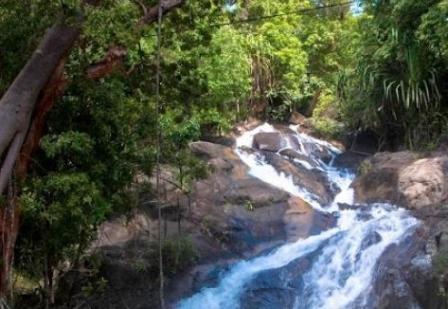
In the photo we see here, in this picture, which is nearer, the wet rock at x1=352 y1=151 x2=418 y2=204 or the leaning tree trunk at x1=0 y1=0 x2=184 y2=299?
the leaning tree trunk at x1=0 y1=0 x2=184 y2=299

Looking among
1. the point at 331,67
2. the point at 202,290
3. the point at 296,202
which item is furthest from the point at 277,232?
the point at 331,67

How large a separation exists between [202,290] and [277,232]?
3.25 m

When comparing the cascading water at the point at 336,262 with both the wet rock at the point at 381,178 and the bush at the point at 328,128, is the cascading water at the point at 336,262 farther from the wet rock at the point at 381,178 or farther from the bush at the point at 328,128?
the bush at the point at 328,128

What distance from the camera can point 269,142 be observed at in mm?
20922

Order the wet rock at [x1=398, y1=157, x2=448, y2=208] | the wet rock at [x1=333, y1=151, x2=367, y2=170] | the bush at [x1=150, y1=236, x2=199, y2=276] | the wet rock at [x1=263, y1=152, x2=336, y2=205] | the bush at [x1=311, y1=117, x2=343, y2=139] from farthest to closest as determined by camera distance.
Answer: the bush at [x1=311, y1=117, x2=343, y2=139]
the wet rock at [x1=333, y1=151, x2=367, y2=170]
the wet rock at [x1=263, y1=152, x2=336, y2=205]
the wet rock at [x1=398, y1=157, x2=448, y2=208]
the bush at [x1=150, y1=236, x2=199, y2=276]

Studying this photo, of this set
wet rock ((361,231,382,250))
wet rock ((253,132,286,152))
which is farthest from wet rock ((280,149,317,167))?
wet rock ((361,231,382,250))

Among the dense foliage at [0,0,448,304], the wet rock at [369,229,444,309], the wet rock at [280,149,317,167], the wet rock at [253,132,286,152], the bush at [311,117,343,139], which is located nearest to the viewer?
the dense foliage at [0,0,448,304]

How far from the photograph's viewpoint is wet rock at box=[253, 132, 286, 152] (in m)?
20.6

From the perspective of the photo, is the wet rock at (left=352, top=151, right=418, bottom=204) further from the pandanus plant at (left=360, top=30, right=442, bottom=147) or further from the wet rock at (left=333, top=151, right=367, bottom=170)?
the wet rock at (left=333, top=151, right=367, bottom=170)

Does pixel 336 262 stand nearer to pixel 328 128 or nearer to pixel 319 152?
pixel 319 152

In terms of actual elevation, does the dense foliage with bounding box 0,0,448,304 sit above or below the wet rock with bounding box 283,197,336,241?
above

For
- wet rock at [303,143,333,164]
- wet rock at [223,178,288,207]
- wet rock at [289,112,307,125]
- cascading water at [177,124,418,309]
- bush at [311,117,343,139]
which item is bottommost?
cascading water at [177,124,418,309]

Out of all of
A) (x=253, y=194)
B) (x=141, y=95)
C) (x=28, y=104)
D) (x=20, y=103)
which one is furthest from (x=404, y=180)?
(x=20, y=103)

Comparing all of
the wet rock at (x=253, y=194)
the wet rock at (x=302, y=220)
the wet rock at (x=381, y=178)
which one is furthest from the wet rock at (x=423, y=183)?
the wet rock at (x=253, y=194)
